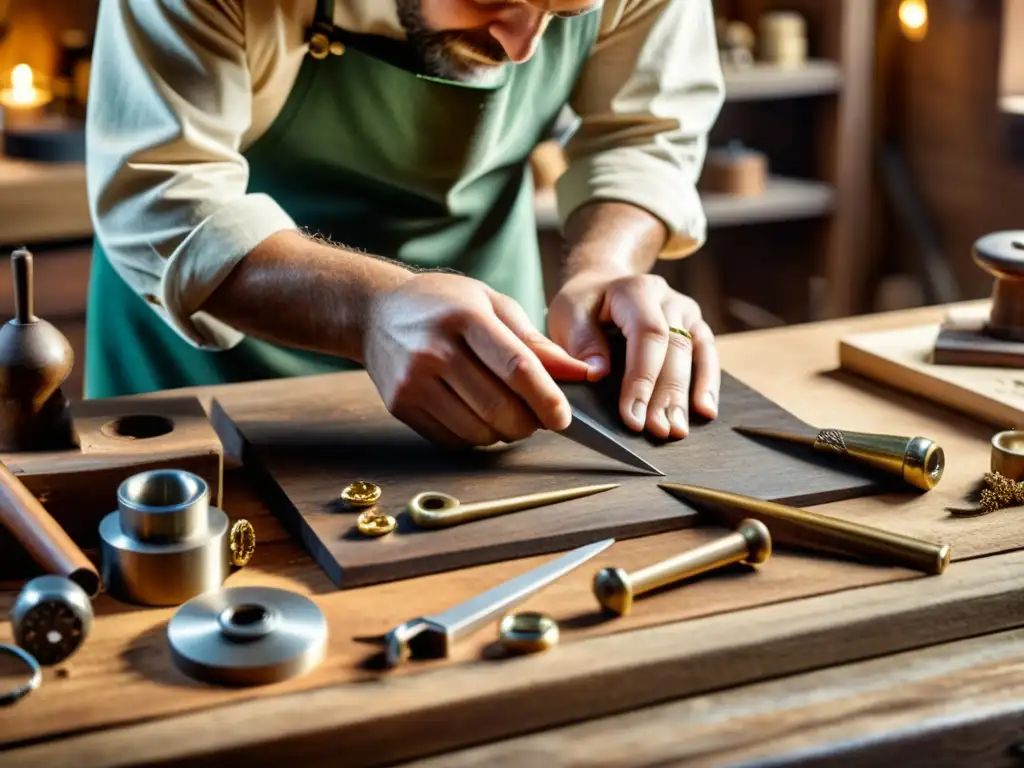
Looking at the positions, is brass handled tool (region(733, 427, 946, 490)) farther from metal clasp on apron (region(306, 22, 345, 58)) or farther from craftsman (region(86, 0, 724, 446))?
metal clasp on apron (region(306, 22, 345, 58))

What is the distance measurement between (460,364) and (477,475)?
0.11 metres

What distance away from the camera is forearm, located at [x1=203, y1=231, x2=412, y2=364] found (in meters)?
1.50

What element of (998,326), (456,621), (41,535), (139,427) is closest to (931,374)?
(998,326)

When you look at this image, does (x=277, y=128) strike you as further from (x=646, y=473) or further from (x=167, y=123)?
(x=646, y=473)

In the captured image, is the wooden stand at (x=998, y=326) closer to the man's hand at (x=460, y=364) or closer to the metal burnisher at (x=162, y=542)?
the man's hand at (x=460, y=364)

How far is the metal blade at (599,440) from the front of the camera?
1.40 m

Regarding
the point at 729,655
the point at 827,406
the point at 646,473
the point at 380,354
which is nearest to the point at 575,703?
the point at 729,655

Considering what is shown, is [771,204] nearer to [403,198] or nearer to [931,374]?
[403,198]

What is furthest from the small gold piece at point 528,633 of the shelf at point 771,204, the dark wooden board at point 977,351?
the shelf at point 771,204

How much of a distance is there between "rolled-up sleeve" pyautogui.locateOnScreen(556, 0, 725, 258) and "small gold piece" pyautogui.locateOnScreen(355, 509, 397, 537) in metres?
0.88

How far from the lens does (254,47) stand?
1.64 m

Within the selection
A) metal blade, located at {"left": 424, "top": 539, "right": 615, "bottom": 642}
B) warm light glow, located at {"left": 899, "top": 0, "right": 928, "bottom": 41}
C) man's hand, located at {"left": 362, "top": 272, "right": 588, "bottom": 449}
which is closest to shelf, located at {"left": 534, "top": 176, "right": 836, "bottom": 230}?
warm light glow, located at {"left": 899, "top": 0, "right": 928, "bottom": 41}

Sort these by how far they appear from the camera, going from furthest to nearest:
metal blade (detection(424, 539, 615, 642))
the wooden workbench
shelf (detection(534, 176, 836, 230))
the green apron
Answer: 1. shelf (detection(534, 176, 836, 230))
2. the green apron
3. metal blade (detection(424, 539, 615, 642))
4. the wooden workbench

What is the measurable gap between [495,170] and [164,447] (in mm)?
882
